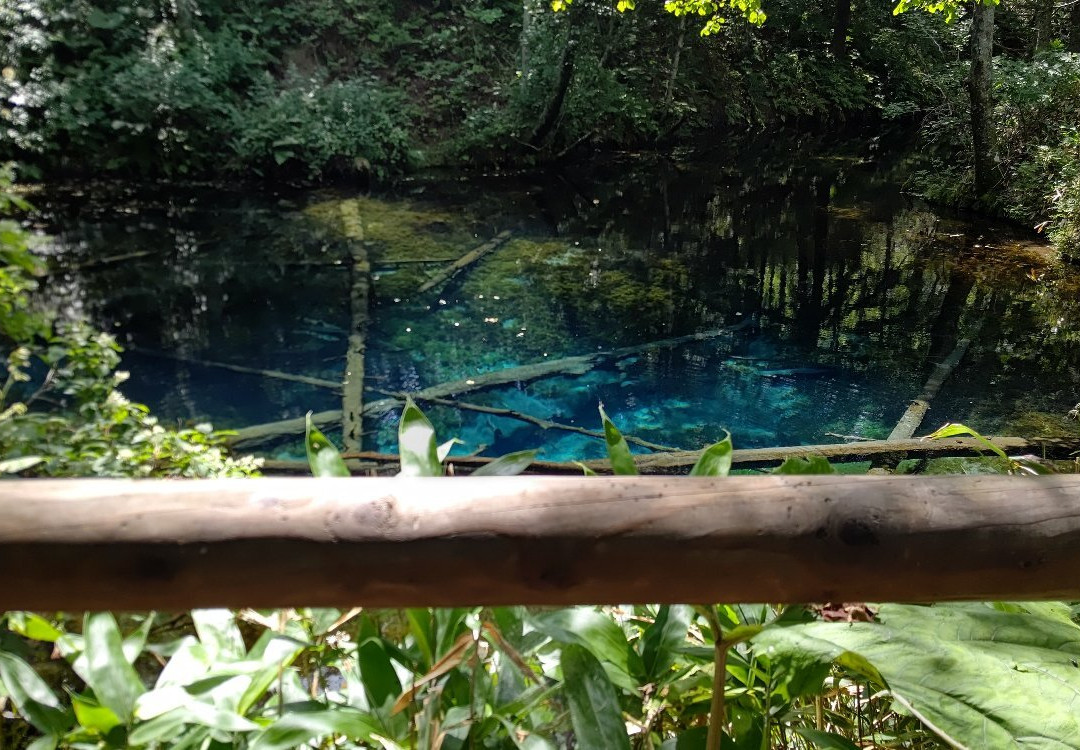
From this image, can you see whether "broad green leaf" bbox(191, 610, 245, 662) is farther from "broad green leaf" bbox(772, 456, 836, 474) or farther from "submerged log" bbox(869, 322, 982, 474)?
"submerged log" bbox(869, 322, 982, 474)

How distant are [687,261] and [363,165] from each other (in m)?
5.37

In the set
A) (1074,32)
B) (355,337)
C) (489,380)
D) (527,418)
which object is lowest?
(527,418)

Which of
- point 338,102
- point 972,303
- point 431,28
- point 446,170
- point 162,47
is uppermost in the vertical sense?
point 431,28

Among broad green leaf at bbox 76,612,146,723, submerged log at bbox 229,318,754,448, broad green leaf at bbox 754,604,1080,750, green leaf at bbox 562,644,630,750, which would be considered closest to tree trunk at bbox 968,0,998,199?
submerged log at bbox 229,318,754,448

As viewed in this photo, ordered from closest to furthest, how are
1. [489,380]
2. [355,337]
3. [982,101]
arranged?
[489,380]
[355,337]
[982,101]

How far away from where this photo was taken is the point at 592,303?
6.82m

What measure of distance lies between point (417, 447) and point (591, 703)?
533mm

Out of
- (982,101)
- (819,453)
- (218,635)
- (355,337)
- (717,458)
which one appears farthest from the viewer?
(982,101)

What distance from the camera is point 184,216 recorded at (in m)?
8.87

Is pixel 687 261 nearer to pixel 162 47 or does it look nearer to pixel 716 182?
pixel 716 182

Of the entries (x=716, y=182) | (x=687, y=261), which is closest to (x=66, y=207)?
(x=687, y=261)

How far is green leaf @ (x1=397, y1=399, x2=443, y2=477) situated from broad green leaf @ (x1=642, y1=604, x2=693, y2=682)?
47 centimetres

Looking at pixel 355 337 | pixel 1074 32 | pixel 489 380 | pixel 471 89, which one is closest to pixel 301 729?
pixel 489 380

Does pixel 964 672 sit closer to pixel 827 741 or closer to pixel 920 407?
pixel 827 741
